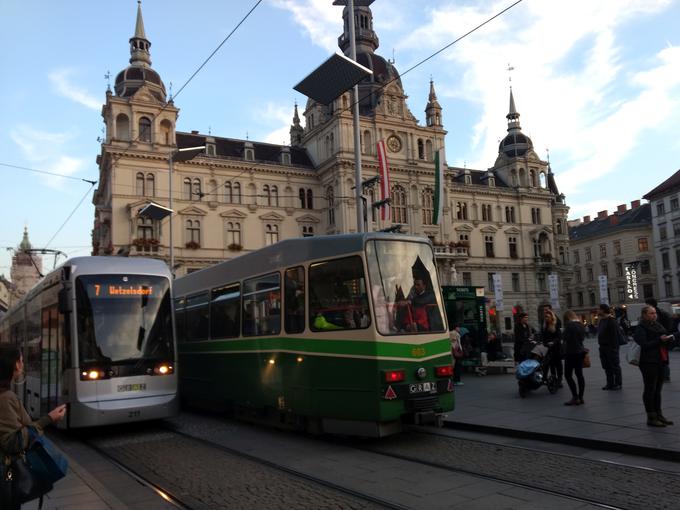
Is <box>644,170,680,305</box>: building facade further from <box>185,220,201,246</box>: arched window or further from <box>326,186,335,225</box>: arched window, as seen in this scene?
<box>185,220,201,246</box>: arched window

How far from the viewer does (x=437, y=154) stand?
23828mm

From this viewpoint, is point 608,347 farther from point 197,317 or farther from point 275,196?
point 275,196

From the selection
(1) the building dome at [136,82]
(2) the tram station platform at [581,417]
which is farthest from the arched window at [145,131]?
(2) the tram station platform at [581,417]

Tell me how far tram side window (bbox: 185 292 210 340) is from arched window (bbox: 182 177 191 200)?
3818 centimetres

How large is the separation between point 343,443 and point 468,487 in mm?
3385

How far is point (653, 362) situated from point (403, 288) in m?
3.86

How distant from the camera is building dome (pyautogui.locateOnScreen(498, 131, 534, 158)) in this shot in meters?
73.4

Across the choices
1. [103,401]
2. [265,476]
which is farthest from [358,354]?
[103,401]

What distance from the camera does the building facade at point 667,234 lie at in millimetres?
67188

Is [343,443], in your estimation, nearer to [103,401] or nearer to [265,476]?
[265,476]

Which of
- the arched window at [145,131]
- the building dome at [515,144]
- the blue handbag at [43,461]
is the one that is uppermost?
the building dome at [515,144]

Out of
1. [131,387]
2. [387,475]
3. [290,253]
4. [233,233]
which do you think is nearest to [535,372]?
[290,253]

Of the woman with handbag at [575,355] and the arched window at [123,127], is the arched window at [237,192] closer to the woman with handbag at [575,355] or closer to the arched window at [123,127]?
the arched window at [123,127]

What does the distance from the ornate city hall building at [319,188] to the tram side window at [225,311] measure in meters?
29.0
